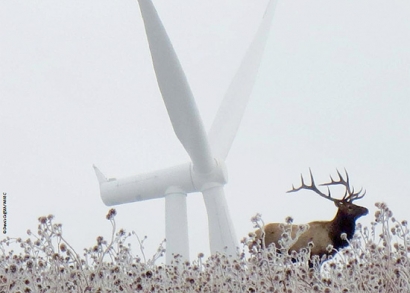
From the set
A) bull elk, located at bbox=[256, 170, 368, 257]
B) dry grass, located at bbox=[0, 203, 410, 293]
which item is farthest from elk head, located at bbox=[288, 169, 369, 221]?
dry grass, located at bbox=[0, 203, 410, 293]

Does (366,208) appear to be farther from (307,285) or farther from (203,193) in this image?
(307,285)

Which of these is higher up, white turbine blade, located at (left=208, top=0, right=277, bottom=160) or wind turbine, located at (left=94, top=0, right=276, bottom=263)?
white turbine blade, located at (left=208, top=0, right=277, bottom=160)

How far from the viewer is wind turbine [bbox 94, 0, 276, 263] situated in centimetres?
803

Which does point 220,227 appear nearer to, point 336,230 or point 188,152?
point 188,152

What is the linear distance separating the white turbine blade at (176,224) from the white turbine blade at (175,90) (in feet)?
2.81

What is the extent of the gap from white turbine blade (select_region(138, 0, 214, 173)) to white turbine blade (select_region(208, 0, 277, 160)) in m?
1.01

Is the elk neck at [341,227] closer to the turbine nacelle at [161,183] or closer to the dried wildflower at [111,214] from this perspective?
the turbine nacelle at [161,183]

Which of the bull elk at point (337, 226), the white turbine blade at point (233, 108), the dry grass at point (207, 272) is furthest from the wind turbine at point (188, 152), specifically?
the dry grass at point (207, 272)

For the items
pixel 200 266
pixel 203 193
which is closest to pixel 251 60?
pixel 203 193

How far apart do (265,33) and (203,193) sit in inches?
127

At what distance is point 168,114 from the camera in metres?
8.64

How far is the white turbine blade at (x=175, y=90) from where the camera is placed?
7699 millimetres

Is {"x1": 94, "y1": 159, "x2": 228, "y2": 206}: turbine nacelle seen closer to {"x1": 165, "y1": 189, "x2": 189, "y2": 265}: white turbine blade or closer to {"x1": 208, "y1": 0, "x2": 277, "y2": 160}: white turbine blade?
{"x1": 165, "y1": 189, "x2": 189, "y2": 265}: white turbine blade

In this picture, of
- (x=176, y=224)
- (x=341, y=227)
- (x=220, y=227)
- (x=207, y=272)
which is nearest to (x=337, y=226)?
(x=341, y=227)
